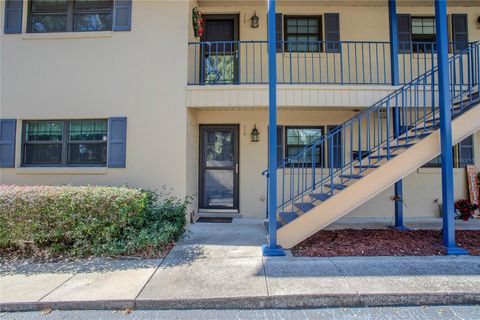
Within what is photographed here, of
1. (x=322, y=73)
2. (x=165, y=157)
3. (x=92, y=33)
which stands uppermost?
(x=92, y=33)

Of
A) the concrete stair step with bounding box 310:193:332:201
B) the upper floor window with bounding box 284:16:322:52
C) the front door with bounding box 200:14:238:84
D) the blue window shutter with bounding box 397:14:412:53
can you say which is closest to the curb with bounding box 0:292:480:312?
the concrete stair step with bounding box 310:193:332:201

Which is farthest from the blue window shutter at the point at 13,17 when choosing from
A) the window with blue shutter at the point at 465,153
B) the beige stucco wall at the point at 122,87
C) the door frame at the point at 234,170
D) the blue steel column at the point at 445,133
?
the window with blue shutter at the point at 465,153

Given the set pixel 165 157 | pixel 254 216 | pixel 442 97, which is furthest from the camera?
pixel 254 216

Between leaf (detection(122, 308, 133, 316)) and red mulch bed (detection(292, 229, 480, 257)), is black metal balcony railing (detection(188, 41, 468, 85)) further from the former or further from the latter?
leaf (detection(122, 308, 133, 316))

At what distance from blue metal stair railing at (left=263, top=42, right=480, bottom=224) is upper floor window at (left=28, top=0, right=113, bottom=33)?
509 cm

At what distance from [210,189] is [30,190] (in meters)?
3.73

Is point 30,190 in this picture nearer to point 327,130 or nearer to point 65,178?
point 65,178

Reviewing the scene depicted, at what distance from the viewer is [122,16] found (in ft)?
20.1

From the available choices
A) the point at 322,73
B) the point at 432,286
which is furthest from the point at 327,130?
the point at 432,286

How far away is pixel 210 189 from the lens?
723 centimetres

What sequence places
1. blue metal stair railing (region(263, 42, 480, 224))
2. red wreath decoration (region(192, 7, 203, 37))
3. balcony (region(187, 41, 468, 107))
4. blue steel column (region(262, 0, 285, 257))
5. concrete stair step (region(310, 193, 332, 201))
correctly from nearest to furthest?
blue steel column (region(262, 0, 285, 257))
concrete stair step (region(310, 193, 332, 201))
blue metal stair railing (region(263, 42, 480, 224))
balcony (region(187, 41, 468, 107))
red wreath decoration (region(192, 7, 203, 37))

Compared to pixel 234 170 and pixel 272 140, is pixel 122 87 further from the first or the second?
pixel 272 140

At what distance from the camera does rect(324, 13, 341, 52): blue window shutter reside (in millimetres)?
7238

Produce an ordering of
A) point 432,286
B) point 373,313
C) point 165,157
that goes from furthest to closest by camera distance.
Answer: point 165,157 < point 432,286 < point 373,313
